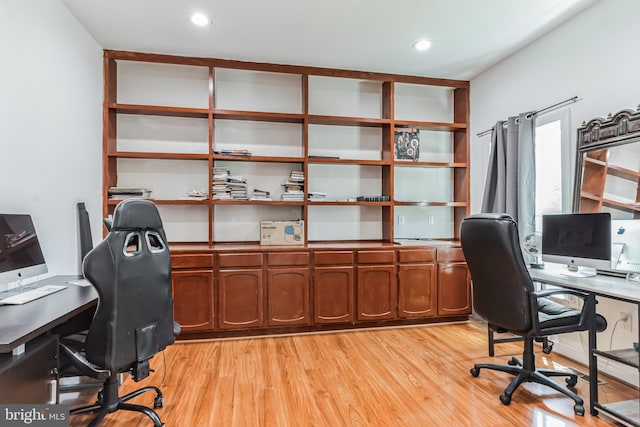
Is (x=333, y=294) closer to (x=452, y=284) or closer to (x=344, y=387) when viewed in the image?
(x=344, y=387)

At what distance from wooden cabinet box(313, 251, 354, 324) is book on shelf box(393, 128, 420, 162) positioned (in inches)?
53.9

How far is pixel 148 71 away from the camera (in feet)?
12.2

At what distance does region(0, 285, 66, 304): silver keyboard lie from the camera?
174cm

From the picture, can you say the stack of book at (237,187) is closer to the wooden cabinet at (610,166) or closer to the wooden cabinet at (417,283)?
the wooden cabinet at (417,283)

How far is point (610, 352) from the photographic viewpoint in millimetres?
2021

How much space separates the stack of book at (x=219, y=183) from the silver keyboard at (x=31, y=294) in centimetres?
170

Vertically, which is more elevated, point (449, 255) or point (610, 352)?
point (449, 255)

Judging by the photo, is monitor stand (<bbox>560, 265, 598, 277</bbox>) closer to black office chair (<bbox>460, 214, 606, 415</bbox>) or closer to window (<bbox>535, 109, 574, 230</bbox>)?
black office chair (<bbox>460, 214, 606, 415</bbox>)

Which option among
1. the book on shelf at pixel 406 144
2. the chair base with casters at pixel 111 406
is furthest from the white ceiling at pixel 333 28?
the chair base with casters at pixel 111 406

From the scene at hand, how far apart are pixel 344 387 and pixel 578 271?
6.59 feet

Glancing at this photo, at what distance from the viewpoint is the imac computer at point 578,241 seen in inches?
93.7

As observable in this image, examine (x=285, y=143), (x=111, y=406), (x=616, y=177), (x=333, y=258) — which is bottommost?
(x=111, y=406)

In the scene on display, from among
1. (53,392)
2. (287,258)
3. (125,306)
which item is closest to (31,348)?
(53,392)

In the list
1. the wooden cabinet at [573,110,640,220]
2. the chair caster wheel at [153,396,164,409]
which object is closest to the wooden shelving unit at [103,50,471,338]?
the chair caster wheel at [153,396,164,409]
